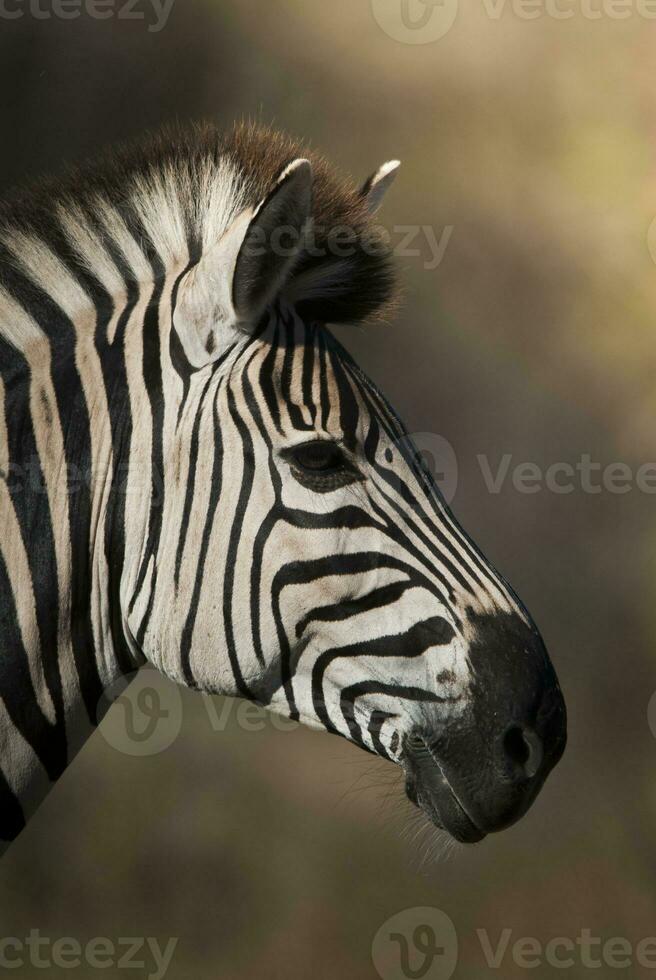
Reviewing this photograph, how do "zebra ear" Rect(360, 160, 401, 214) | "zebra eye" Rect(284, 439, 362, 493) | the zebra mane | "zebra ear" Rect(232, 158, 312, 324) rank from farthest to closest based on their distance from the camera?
"zebra ear" Rect(360, 160, 401, 214), the zebra mane, "zebra eye" Rect(284, 439, 362, 493), "zebra ear" Rect(232, 158, 312, 324)

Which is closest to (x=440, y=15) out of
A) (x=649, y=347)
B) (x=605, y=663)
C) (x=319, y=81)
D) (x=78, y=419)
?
(x=319, y=81)

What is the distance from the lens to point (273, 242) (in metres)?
2.02

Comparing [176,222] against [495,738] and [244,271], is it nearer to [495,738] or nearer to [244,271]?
[244,271]

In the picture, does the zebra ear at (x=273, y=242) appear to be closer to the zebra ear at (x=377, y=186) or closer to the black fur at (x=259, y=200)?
the black fur at (x=259, y=200)

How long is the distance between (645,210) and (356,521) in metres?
6.02

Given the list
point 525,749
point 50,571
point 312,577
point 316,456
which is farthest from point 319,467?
point 525,749

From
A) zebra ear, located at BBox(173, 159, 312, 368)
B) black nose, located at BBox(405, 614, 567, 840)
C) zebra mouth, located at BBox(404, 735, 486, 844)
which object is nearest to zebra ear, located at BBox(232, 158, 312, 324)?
zebra ear, located at BBox(173, 159, 312, 368)

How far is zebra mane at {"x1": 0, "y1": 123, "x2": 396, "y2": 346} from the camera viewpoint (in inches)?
87.4

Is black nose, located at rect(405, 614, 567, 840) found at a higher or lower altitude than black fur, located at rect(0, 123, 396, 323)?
lower

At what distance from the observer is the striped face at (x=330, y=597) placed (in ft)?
6.54

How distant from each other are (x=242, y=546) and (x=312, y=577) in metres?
0.16

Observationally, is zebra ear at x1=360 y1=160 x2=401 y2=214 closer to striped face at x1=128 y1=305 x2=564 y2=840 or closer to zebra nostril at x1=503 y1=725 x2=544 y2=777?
striped face at x1=128 y1=305 x2=564 y2=840

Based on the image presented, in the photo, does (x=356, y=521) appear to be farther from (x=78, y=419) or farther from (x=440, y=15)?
(x=440, y=15)

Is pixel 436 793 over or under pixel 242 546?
under
